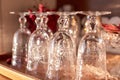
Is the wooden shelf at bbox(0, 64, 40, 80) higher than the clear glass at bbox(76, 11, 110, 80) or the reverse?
the reverse

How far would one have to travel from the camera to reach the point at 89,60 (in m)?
0.69

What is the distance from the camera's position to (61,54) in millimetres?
723

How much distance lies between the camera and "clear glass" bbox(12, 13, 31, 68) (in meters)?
0.85

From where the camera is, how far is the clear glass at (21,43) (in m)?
0.85

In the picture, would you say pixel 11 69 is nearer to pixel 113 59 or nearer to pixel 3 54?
pixel 3 54

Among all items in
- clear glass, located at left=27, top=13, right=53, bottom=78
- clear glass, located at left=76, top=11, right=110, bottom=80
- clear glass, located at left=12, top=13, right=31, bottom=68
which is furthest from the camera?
clear glass, located at left=12, top=13, right=31, bottom=68

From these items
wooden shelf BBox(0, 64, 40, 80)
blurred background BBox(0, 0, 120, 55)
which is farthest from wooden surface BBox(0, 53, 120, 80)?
blurred background BBox(0, 0, 120, 55)

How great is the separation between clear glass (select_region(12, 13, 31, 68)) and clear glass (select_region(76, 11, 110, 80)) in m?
0.27

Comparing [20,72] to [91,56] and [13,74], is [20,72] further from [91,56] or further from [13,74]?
[91,56]

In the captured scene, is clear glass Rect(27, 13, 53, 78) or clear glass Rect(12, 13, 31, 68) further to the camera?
clear glass Rect(12, 13, 31, 68)

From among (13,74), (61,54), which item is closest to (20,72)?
(13,74)

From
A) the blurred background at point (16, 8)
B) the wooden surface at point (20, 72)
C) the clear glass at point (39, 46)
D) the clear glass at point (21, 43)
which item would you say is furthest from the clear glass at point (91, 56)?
the blurred background at point (16, 8)

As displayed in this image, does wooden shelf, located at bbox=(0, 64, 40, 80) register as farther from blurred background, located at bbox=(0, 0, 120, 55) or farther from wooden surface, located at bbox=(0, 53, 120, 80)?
blurred background, located at bbox=(0, 0, 120, 55)

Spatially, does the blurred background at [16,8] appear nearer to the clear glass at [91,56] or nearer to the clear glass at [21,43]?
the clear glass at [21,43]
